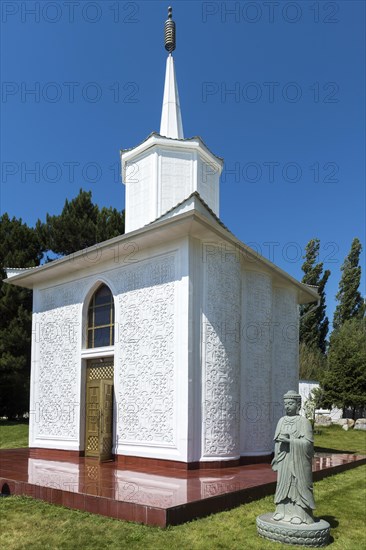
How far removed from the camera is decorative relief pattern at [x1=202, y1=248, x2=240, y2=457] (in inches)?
343

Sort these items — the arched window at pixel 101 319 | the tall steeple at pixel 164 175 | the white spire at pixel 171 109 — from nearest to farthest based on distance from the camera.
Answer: the arched window at pixel 101 319
the tall steeple at pixel 164 175
the white spire at pixel 171 109

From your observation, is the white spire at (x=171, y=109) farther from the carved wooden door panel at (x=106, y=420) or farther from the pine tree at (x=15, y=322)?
the pine tree at (x=15, y=322)

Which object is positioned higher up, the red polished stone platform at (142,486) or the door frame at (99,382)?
the door frame at (99,382)

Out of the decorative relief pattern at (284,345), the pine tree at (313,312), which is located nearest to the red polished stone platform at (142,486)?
the decorative relief pattern at (284,345)

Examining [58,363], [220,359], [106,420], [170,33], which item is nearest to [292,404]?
[220,359]

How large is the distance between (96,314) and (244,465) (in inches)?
170

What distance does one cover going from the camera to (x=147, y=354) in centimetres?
916

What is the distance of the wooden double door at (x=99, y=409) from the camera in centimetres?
945

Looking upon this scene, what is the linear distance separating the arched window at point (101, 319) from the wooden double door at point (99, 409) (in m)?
0.42

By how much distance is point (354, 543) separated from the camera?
5316 millimetres

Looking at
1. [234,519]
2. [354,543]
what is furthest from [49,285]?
[354,543]

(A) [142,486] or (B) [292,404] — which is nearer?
(B) [292,404]

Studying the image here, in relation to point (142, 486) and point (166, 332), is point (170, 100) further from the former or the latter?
point (142, 486)

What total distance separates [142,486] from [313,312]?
24.7 metres
